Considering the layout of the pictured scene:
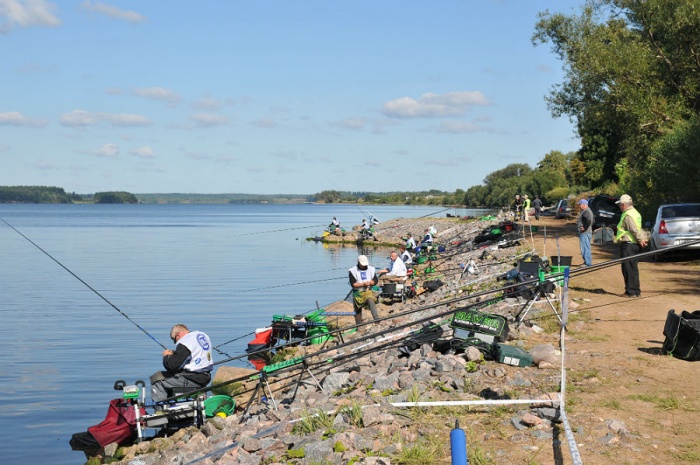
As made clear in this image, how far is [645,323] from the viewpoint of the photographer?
1377cm

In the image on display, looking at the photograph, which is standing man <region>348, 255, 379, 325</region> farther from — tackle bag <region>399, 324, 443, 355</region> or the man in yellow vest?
the man in yellow vest

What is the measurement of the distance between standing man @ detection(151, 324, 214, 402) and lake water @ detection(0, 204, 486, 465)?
220 centimetres

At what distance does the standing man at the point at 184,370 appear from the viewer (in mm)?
12438

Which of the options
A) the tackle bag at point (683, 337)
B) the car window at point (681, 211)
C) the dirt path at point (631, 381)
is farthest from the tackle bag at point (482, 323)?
the car window at point (681, 211)

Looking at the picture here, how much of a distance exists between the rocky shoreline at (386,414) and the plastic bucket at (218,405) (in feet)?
1.24

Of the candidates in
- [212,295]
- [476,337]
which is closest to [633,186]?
[212,295]

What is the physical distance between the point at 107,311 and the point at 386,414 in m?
22.9

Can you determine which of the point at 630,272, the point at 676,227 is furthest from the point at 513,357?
the point at 676,227

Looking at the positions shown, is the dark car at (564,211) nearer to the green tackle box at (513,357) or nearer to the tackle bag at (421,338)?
the tackle bag at (421,338)

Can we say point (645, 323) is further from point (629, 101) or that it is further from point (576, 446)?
point (629, 101)

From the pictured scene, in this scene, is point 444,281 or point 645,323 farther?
point 444,281

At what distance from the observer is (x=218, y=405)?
A: 41.6ft

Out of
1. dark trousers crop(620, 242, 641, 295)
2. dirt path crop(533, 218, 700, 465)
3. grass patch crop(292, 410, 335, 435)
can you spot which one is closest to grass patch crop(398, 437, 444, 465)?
dirt path crop(533, 218, 700, 465)

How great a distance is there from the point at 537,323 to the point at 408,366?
3.13 meters
